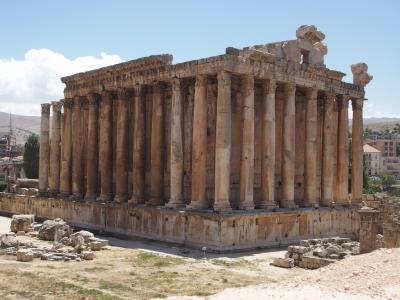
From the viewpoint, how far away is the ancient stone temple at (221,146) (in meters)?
23.8

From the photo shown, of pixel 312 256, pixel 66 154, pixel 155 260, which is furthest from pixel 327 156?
pixel 66 154

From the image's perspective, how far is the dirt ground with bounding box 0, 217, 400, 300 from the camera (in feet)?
45.8

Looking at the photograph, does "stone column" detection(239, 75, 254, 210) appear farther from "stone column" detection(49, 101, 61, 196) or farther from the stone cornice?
"stone column" detection(49, 101, 61, 196)

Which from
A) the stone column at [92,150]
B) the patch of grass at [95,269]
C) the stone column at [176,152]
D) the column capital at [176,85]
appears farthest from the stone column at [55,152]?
the patch of grass at [95,269]

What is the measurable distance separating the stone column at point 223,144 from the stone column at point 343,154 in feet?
31.4

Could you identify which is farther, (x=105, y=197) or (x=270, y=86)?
(x=105, y=197)

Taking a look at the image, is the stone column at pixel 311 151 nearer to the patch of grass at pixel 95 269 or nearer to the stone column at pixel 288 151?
the stone column at pixel 288 151

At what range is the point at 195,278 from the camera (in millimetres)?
17078

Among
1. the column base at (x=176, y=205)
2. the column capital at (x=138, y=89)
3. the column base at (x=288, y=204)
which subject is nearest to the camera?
the column base at (x=176, y=205)

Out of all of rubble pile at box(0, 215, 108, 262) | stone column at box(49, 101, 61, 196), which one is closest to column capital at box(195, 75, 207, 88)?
rubble pile at box(0, 215, 108, 262)

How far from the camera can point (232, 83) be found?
84.5ft

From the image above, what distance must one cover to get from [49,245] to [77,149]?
11.2 m

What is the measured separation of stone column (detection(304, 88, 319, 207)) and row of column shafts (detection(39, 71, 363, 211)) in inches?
2.0

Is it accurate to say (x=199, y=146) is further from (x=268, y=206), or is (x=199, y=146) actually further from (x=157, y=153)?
(x=268, y=206)
